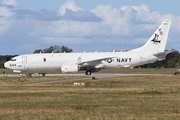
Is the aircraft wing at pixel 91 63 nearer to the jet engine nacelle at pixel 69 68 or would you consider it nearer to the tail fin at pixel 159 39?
the jet engine nacelle at pixel 69 68

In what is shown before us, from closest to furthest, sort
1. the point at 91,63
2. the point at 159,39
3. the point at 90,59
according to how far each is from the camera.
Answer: the point at 91,63 < the point at 90,59 < the point at 159,39

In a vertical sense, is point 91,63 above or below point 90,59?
below

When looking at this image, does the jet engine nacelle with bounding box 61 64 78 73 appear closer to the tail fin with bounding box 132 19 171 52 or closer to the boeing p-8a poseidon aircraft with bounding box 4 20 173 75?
the boeing p-8a poseidon aircraft with bounding box 4 20 173 75

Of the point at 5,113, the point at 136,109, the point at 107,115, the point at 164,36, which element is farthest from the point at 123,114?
the point at 164,36

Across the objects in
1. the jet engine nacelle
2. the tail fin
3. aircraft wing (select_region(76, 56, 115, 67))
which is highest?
the tail fin

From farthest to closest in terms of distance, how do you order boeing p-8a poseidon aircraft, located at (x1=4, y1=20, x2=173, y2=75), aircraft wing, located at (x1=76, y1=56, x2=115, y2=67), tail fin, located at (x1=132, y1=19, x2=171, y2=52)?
1. tail fin, located at (x1=132, y1=19, x2=171, y2=52)
2. boeing p-8a poseidon aircraft, located at (x1=4, y1=20, x2=173, y2=75)
3. aircraft wing, located at (x1=76, y1=56, x2=115, y2=67)

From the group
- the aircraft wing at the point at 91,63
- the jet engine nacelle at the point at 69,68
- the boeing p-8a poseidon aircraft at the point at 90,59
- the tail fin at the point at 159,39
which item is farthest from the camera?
the tail fin at the point at 159,39

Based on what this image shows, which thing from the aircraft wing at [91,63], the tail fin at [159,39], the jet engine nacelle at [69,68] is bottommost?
the jet engine nacelle at [69,68]

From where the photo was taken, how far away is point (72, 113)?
13.1 m

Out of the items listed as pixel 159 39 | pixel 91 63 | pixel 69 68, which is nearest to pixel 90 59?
pixel 91 63

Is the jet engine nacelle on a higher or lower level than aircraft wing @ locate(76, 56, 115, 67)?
lower

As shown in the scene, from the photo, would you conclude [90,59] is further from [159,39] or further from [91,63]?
[159,39]

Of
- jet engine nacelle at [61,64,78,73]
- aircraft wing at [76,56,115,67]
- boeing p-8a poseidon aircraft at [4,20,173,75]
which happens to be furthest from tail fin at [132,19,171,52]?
jet engine nacelle at [61,64,78,73]

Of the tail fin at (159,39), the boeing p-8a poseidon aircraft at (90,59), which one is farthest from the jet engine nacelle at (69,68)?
the tail fin at (159,39)
